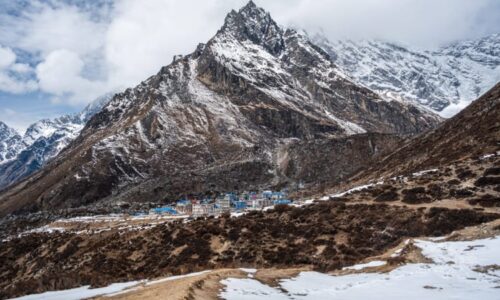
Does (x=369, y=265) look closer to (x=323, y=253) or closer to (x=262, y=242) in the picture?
(x=323, y=253)

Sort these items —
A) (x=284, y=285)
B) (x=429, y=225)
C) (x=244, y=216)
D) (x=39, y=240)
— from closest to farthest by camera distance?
(x=284, y=285)
(x=429, y=225)
(x=244, y=216)
(x=39, y=240)

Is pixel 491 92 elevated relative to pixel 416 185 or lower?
elevated

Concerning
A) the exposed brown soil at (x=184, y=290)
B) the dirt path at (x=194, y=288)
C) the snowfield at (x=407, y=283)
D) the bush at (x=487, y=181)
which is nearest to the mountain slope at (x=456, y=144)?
the bush at (x=487, y=181)

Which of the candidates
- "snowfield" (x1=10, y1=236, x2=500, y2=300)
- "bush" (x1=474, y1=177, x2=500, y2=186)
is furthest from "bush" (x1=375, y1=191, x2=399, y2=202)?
"snowfield" (x1=10, y1=236, x2=500, y2=300)

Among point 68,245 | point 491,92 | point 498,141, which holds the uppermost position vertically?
point 491,92

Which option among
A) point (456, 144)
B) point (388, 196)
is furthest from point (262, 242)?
point (456, 144)

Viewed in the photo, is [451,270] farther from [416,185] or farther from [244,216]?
[244,216]

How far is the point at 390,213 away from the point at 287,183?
494 feet

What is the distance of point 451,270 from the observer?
88.2 feet

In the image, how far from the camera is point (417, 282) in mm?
25578

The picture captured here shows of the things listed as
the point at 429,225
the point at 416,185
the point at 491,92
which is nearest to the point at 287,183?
the point at 491,92

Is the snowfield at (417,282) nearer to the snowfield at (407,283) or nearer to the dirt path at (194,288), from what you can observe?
the snowfield at (407,283)

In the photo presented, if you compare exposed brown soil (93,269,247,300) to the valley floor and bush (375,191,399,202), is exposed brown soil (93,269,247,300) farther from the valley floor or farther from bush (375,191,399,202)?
bush (375,191,399,202)

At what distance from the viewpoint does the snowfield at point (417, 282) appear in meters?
23.3
